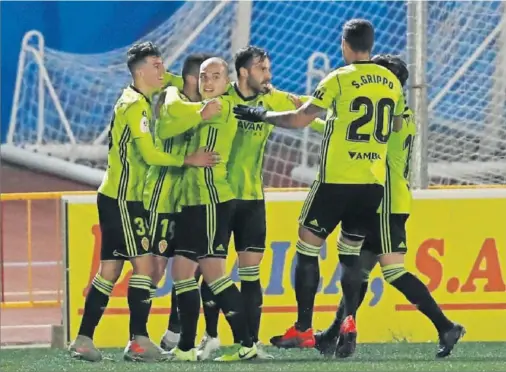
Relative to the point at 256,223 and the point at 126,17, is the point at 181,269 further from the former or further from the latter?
the point at 126,17

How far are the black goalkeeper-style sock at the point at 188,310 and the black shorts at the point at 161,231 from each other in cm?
24

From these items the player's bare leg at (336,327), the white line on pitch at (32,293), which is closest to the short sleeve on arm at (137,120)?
the player's bare leg at (336,327)

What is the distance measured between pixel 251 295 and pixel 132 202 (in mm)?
888

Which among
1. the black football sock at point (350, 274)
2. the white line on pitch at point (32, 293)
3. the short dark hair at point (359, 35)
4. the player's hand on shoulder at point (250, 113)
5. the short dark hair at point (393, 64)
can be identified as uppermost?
the short dark hair at point (359, 35)

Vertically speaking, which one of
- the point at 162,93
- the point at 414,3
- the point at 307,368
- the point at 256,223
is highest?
the point at 414,3

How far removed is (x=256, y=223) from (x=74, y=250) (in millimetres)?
1692

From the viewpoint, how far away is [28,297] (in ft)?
39.1

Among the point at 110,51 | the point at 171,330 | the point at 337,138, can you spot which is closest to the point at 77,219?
the point at 171,330

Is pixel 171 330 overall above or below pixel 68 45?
below

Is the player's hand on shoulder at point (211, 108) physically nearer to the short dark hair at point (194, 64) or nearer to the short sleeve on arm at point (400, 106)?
the short dark hair at point (194, 64)

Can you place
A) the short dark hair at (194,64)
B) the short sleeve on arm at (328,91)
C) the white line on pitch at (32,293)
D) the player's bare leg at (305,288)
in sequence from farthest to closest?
1. the white line on pitch at (32,293)
2. the short dark hair at (194,64)
3. the player's bare leg at (305,288)
4. the short sleeve on arm at (328,91)

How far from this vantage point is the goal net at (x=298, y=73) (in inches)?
503

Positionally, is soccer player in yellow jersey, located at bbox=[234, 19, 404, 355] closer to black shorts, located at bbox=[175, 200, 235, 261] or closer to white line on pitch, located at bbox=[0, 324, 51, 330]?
black shorts, located at bbox=[175, 200, 235, 261]

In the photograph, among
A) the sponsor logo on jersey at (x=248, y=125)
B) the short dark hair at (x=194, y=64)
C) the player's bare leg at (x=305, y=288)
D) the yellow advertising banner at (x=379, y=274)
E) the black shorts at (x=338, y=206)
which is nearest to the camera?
the black shorts at (x=338, y=206)
